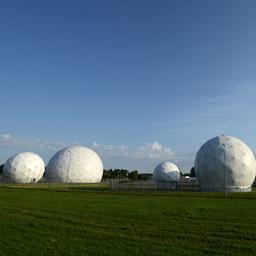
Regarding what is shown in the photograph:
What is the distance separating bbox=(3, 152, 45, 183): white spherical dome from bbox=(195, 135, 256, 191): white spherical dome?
43642 mm

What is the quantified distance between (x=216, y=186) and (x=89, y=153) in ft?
141

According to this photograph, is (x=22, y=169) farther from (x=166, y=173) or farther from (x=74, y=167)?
(x=166, y=173)

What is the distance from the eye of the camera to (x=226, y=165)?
47594 mm

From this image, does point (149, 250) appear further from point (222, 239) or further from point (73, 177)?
point (73, 177)

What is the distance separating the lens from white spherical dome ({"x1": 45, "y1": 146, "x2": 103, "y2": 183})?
7962 cm

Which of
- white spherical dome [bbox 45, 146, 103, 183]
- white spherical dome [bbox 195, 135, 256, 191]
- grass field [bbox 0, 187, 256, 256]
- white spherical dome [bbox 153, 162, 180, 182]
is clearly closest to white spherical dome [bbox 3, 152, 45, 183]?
white spherical dome [bbox 45, 146, 103, 183]

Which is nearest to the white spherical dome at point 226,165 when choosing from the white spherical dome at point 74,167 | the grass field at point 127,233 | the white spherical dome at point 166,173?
the white spherical dome at point 166,173

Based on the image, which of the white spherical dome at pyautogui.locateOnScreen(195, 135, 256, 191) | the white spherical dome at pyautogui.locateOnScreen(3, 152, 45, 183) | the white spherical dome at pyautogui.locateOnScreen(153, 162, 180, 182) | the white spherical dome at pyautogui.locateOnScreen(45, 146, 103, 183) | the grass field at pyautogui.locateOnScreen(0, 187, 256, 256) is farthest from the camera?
the white spherical dome at pyautogui.locateOnScreen(3, 152, 45, 183)

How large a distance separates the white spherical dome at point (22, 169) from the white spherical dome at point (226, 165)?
4364 centimetres

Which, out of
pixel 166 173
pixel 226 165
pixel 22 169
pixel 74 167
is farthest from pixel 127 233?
pixel 22 169

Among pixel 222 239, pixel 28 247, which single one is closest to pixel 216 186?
pixel 222 239

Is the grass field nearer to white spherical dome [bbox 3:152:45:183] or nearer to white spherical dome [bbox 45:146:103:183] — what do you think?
white spherical dome [bbox 45:146:103:183]

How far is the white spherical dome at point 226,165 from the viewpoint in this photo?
1868 inches

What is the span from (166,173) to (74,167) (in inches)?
731
